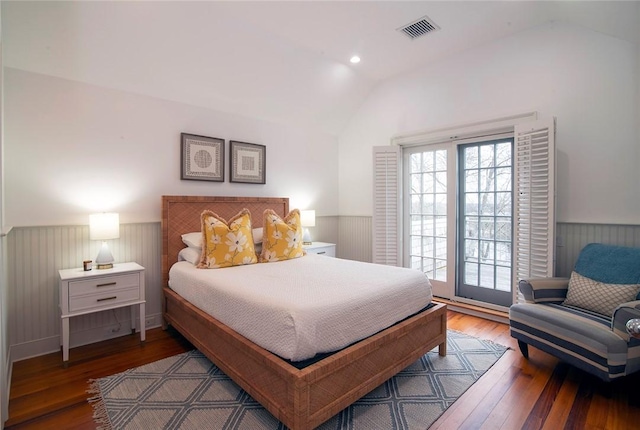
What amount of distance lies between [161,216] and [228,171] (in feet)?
3.12

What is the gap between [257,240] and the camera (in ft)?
11.1

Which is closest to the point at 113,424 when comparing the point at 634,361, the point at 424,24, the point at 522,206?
the point at 634,361

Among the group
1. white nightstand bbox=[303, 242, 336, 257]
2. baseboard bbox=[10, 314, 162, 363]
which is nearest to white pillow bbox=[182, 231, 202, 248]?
baseboard bbox=[10, 314, 162, 363]

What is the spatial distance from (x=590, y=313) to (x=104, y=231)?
158 inches

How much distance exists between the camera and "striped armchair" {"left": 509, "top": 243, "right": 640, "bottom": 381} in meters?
1.98

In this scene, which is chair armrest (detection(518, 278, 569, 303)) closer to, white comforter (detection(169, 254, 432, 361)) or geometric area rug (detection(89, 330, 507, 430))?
geometric area rug (detection(89, 330, 507, 430))

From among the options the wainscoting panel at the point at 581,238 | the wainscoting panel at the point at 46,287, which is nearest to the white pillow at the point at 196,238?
the wainscoting panel at the point at 46,287

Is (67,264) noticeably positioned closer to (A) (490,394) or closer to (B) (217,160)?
(B) (217,160)

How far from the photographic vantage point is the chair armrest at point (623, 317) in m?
1.96

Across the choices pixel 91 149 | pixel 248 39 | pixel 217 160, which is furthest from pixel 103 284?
pixel 248 39

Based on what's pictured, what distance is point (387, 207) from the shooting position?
14.2ft

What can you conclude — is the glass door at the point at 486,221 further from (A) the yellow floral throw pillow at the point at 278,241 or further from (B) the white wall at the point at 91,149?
(B) the white wall at the point at 91,149

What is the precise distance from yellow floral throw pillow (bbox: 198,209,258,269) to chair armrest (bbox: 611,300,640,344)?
2.78 m

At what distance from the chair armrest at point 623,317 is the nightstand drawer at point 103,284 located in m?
3.63
